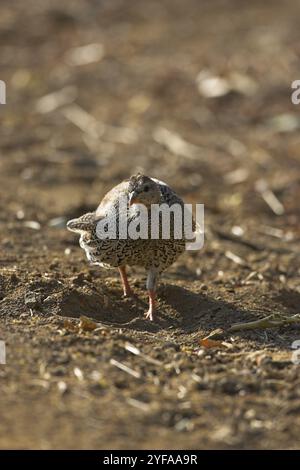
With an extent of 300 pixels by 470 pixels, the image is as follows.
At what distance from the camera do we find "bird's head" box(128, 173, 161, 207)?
6656 millimetres

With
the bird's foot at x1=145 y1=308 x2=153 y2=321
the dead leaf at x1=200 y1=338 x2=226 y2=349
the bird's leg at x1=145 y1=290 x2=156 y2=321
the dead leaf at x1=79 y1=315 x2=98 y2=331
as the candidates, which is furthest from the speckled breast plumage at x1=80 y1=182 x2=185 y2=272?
the dead leaf at x1=200 y1=338 x2=226 y2=349

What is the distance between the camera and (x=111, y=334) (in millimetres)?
6074

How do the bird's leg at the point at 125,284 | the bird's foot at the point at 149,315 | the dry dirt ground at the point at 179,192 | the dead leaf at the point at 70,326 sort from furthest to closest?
the bird's leg at the point at 125,284, the bird's foot at the point at 149,315, the dead leaf at the point at 70,326, the dry dirt ground at the point at 179,192

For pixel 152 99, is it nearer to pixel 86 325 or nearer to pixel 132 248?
pixel 132 248

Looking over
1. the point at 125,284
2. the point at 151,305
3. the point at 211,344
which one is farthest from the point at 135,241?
the point at 211,344

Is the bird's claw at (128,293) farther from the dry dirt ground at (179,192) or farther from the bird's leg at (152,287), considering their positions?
the bird's leg at (152,287)

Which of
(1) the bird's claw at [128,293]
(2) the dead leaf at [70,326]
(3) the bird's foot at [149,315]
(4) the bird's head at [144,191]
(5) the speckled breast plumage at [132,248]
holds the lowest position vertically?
(3) the bird's foot at [149,315]

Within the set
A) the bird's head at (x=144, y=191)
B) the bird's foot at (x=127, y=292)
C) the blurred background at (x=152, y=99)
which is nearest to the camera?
the bird's head at (x=144, y=191)

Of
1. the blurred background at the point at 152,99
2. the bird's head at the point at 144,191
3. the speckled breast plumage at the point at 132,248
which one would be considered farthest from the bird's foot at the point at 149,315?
the blurred background at the point at 152,99

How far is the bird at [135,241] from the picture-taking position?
6.69 m

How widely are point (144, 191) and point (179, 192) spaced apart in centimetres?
411

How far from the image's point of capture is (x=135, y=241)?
6.67 metres

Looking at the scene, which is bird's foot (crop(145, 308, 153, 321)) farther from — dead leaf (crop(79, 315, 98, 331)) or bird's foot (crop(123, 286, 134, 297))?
dead leaf (crop(79, 315, 98, 331))
